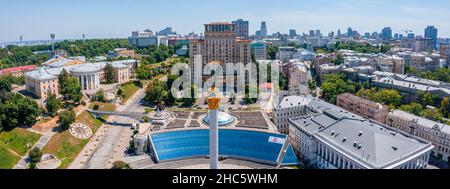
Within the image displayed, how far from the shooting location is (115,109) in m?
41.4

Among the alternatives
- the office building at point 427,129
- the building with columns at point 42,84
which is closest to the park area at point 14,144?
the building with columns at point 42,84

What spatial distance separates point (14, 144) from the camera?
29.0 meters

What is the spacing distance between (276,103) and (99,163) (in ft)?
63.6

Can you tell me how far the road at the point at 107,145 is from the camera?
28.1m

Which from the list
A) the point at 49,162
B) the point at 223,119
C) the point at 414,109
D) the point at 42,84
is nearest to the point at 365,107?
the point at 414,109

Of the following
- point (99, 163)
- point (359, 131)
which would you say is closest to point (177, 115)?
point (99, 163)

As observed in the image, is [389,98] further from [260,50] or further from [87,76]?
[260,50]

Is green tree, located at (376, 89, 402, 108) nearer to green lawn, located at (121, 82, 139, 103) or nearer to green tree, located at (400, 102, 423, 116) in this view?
green tree, located at (400, 102, 423, 116)

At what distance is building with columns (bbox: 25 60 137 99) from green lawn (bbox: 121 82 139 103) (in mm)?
2933

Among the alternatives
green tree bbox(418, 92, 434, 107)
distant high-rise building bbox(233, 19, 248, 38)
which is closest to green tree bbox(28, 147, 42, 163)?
green tree bbox(418, 92, 434, 107)

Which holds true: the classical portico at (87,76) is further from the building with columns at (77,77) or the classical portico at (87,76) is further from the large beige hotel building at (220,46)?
the large beige hotel building at (220,46)
